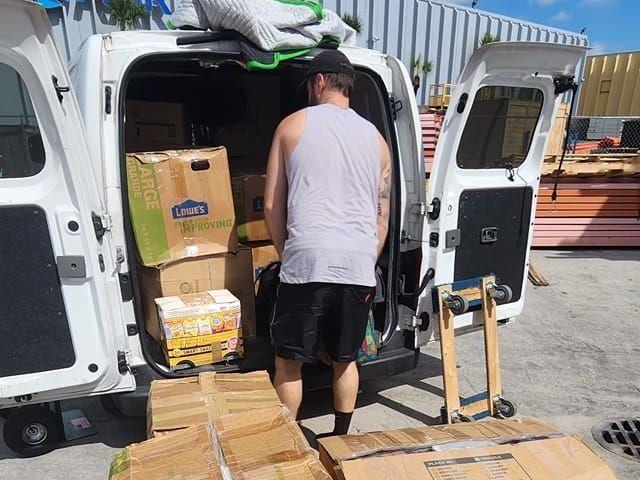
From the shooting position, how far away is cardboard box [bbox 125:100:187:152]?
11.4ft

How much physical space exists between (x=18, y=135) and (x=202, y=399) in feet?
4.12

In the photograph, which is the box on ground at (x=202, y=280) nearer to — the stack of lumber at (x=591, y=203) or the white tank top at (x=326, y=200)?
the white tank top at (x=326, y=200)

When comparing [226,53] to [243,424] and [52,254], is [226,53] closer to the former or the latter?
[52,254]

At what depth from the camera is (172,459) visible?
139cm

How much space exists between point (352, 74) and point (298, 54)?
32 cm

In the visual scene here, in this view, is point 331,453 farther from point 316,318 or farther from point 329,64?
point 329,64

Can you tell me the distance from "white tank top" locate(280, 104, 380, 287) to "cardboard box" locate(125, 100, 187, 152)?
68.9 inches

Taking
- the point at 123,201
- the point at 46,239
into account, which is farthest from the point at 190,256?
the point at 46,239

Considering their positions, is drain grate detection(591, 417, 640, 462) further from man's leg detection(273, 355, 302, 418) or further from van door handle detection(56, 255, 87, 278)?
van door handle detection(56, 255, 87, 278)

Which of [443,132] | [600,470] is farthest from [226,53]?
[600,470]

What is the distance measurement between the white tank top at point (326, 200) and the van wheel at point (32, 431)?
1430 mm

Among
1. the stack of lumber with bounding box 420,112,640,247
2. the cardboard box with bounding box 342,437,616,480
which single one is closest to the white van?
the cardboard box with bounding box 342,437,616,480

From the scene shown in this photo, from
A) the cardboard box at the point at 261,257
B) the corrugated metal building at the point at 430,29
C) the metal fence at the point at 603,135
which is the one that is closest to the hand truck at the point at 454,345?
the cardboard box at the point at 261,257

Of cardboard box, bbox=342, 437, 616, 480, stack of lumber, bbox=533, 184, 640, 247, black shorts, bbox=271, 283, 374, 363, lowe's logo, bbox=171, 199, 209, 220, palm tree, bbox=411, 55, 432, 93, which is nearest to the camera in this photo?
cardboard box, bbox=342, 437, 616, 480
